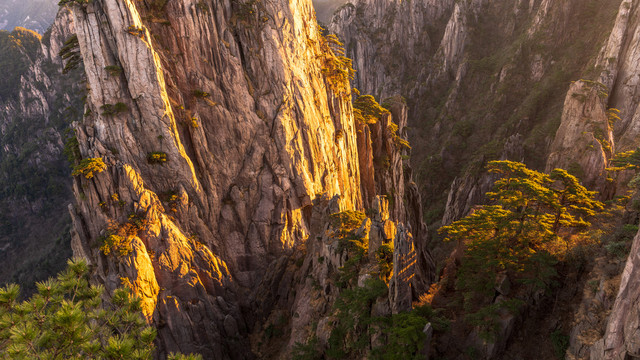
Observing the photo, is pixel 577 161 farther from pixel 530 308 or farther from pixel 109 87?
pixel 109 87

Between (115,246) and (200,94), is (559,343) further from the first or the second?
(200,94)

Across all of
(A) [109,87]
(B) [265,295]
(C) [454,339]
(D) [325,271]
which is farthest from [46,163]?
(C) [454,339]

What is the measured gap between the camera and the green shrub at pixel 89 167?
26688mm

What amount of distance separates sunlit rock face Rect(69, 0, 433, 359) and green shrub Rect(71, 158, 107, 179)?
560mm

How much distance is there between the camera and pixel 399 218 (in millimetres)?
46125

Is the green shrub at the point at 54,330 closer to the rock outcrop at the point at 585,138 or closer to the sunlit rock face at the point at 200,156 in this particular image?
the sunlit rock face at the point at 200,156

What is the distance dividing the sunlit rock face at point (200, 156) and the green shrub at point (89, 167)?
0.56 m

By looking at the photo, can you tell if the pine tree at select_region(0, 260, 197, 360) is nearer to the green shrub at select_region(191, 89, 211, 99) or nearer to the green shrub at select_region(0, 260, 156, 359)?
the green shrub at select_region(0, 260, 156, 359)

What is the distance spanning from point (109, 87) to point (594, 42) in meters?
84.5

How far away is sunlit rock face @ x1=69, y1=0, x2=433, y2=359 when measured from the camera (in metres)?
27.7

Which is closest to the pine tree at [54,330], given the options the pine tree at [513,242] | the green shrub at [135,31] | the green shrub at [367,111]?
the pine tree at [513,242]

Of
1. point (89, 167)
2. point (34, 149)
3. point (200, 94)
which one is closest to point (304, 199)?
point (200, 94)

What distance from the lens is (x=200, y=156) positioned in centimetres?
3234

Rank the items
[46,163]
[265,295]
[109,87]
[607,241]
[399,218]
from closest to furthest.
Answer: [607,241], [109,87], [265,295], [399,218], [46,163]
